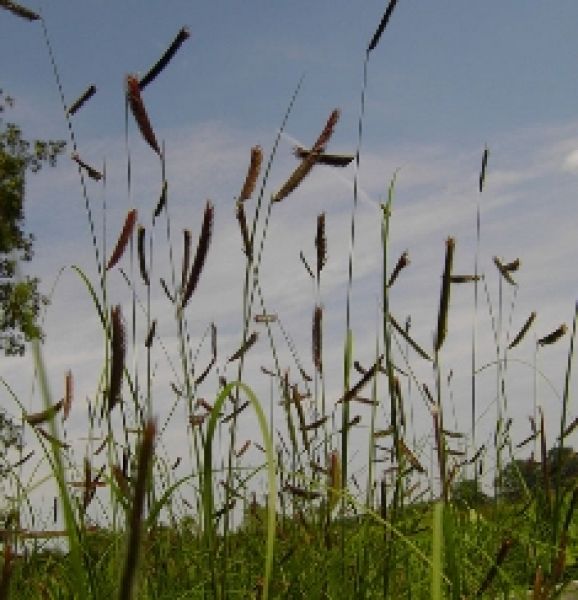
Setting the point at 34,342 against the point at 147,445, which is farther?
the point at 34,342

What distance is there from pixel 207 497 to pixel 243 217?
31.6 inches

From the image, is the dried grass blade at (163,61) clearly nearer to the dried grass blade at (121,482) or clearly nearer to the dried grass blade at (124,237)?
the dried grass blade at (124,237)

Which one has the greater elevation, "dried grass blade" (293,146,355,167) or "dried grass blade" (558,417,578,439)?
"dried grass blade" (293,146,355,167)

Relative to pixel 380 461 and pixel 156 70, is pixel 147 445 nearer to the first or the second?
pixel 156 70

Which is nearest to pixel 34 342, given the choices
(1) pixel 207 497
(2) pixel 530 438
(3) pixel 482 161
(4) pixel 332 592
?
(1) pixel 207 497

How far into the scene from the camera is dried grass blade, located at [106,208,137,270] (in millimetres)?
1769

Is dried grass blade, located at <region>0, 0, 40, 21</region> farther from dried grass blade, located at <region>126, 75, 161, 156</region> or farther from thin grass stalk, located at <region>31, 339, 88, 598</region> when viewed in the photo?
thin grass stalk, located at <region>31, 339, 88, 598</region>

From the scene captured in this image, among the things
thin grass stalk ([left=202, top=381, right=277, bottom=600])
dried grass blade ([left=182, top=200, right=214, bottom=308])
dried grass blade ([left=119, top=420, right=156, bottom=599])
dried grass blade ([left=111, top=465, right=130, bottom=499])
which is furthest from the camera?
dried grass blade ([left=111, top=465, right=130, bottom=499])

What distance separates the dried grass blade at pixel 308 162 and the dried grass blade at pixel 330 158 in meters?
0.02

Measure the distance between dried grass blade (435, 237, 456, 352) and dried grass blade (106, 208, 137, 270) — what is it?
58cm

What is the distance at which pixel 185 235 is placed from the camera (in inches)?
77.2

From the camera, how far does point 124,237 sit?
5.93 ft

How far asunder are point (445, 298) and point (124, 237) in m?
0.62

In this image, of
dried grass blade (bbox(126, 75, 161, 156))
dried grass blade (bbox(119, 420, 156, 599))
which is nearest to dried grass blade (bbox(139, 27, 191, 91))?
dried grass blade (bbox(126, 75, 161, 156))
